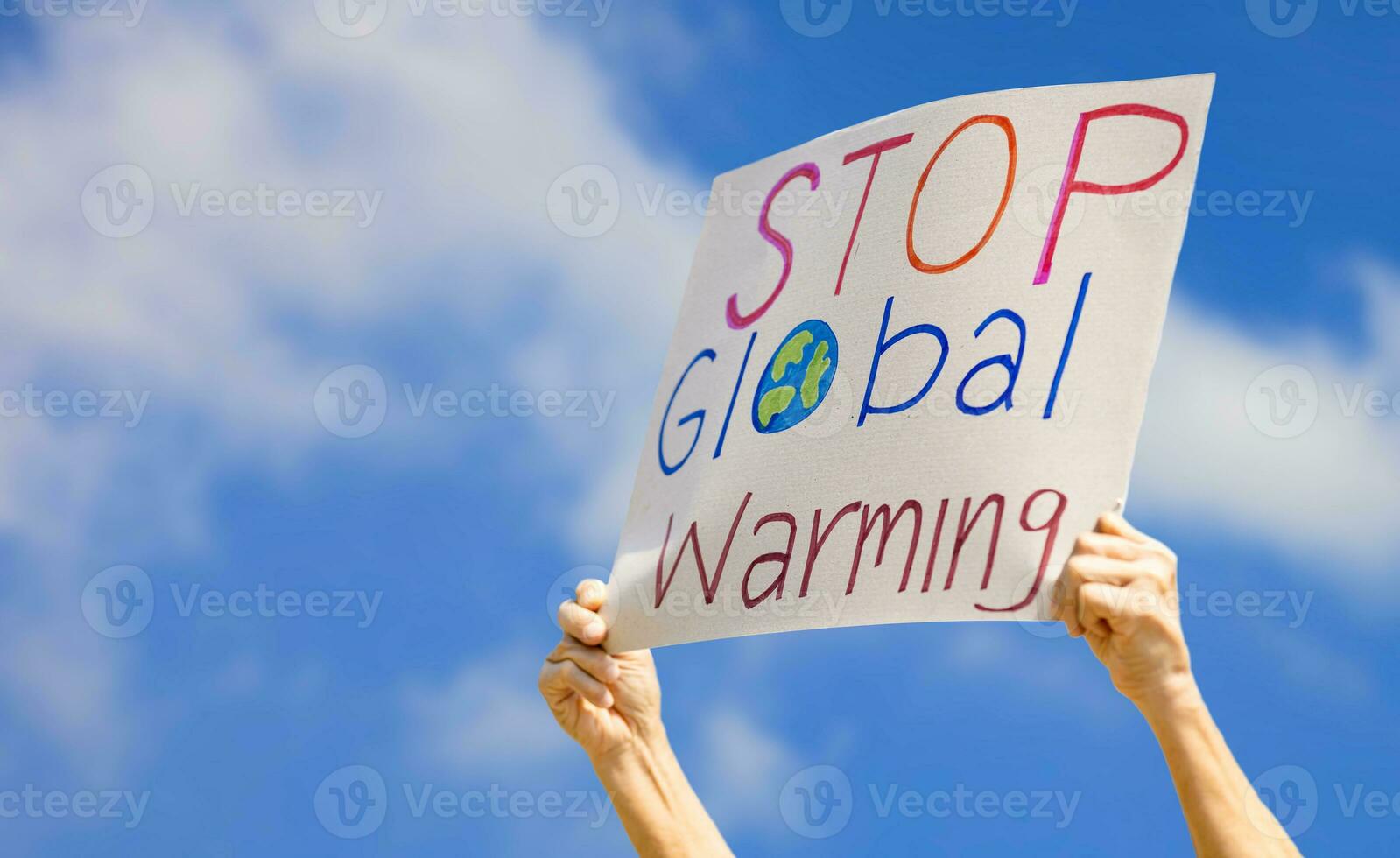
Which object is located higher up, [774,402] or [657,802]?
[774,402]

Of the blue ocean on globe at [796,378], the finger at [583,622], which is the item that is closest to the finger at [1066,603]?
the blue ocean on globe at [796,378]

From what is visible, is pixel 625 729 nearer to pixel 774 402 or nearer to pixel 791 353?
pixel 774 402

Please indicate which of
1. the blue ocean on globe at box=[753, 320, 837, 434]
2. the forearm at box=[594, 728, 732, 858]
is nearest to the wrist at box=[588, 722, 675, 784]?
the forearm at box=[594, 728, 732, 858]

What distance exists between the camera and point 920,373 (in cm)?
334

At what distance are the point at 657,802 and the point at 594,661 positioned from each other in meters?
0.46

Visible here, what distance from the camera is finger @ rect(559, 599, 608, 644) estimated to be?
12.3 ft

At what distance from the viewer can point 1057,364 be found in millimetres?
3119

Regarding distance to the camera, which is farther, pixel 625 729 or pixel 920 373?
pixel 625 729

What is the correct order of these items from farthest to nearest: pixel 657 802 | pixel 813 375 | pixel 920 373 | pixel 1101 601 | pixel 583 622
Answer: pixel 657 802
pixel 583 622
pixel 813 375
pixel 920 373
pixel 1101 601

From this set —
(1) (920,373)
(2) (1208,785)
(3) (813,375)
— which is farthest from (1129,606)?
(3) (813,375)

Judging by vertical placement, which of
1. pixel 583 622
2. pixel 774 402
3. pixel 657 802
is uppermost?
pixel 774 402

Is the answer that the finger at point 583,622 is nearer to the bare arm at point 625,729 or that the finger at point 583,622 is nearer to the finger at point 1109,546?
the bare arm at point 625,729

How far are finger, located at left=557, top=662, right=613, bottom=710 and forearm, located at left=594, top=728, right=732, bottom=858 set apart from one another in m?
0.22

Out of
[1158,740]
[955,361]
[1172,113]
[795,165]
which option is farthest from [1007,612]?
[795,165]
